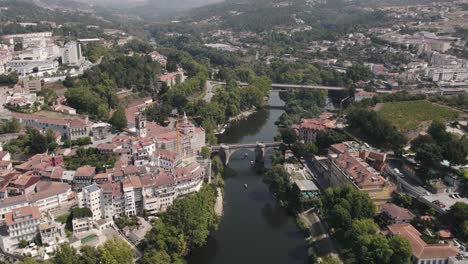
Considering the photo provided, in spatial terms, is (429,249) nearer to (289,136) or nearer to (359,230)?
(359,230)

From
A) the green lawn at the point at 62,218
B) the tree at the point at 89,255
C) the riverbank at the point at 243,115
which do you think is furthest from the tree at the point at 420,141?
the green lawn at the point at 62,218

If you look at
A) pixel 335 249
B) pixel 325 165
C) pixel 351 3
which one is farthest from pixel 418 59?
pixel 351 3

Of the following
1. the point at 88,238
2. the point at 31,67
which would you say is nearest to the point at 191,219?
the point at 88,238

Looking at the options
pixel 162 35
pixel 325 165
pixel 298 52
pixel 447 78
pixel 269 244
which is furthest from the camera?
pixel 162 35

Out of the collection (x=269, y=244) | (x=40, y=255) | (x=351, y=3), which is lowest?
(x=269, y=244)

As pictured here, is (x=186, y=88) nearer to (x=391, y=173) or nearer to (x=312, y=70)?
(x=312, y=70)

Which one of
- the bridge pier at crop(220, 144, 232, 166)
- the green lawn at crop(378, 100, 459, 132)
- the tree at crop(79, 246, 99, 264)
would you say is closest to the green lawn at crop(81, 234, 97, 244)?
the tree at crop(79, 246, 99, 264)

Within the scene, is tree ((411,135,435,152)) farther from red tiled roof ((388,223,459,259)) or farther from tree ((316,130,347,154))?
red tiled roof ((388,223,459,259))
